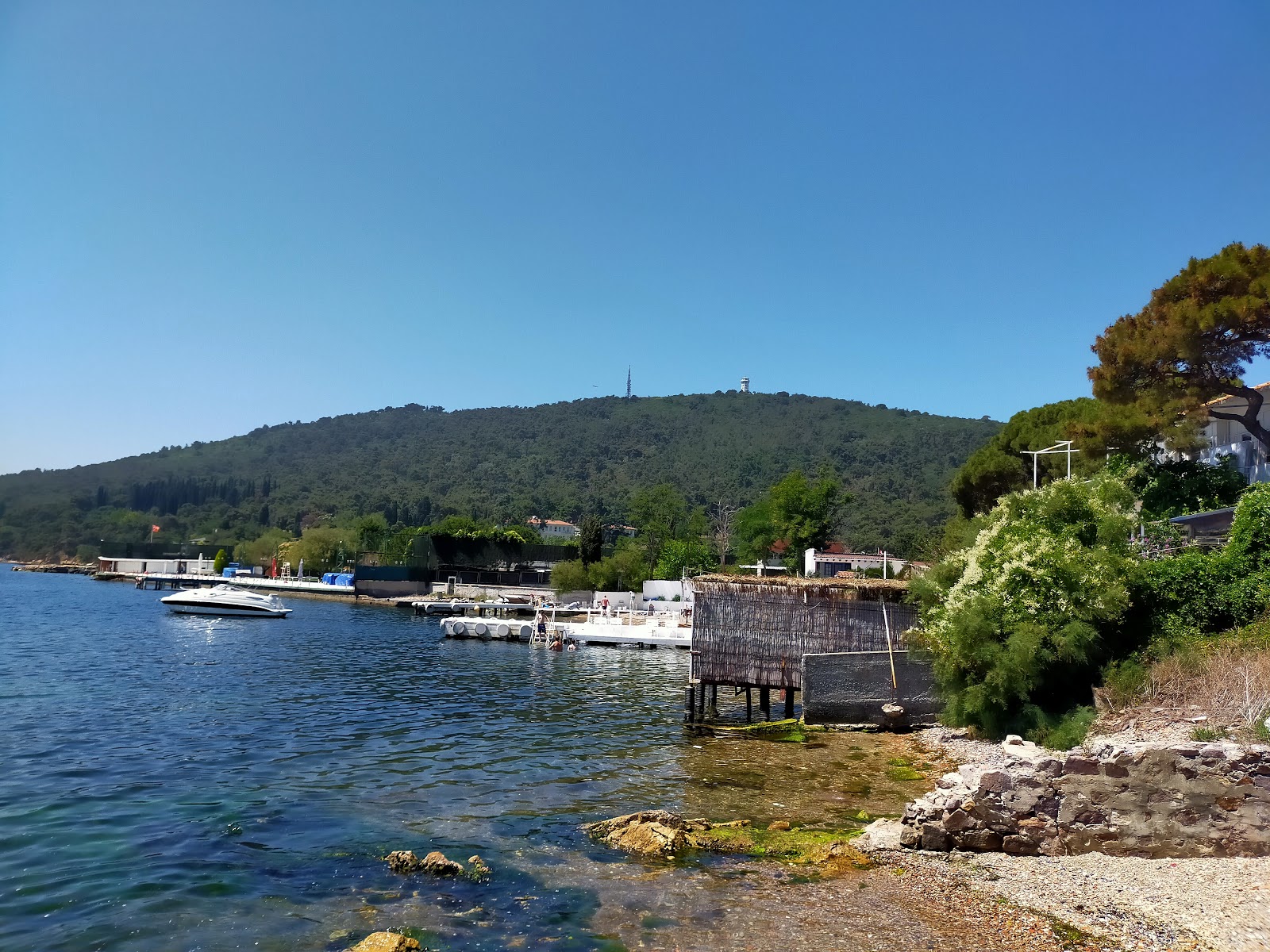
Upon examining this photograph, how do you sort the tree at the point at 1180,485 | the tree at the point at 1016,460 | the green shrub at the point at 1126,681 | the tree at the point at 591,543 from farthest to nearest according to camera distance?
the tree at the point at 591,543 < the tree at the point at 1016,460 < the tree at the point at 1180,485 < the green shrub at the point at 1126,681

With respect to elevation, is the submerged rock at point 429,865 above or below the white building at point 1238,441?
below

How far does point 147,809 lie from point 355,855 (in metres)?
4.91

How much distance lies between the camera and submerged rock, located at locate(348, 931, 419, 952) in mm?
8906

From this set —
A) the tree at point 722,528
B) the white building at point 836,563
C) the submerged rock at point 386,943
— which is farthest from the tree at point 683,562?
the submerged rock at point 386,943

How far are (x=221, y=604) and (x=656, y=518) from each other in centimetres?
4680

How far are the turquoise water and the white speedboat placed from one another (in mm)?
33390

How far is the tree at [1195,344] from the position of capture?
26.2 metres

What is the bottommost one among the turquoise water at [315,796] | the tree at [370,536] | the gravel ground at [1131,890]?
the turquoise water at [315,796]

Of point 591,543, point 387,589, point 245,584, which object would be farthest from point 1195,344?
point 245,584

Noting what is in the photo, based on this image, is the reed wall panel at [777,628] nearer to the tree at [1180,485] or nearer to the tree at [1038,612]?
the tree at [1038,612]

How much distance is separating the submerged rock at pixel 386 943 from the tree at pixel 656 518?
80136mm

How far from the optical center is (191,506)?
183 m

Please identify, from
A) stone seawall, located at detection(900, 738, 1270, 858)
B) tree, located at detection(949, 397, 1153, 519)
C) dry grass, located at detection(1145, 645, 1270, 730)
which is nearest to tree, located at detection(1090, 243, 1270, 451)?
tree, located at detection(949, 397, 1153, 519)

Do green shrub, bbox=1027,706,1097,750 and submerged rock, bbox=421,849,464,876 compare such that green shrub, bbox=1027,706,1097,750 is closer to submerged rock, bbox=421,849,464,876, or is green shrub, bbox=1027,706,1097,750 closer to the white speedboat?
submerged rock, bbox=421,849,464,876
